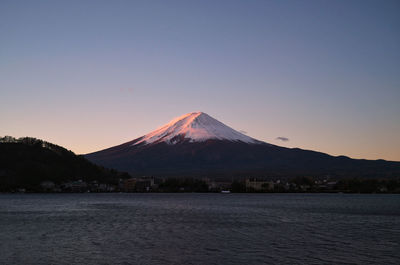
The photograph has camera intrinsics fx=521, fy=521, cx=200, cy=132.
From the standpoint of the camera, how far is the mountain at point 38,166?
467 feet

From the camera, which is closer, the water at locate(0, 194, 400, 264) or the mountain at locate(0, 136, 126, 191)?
the water at locate(0, 194, 400, 264)

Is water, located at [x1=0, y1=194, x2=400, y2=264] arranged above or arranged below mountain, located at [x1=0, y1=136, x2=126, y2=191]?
below

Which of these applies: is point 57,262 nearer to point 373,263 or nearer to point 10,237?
point 10,237

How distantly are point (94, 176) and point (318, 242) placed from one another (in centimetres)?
14586

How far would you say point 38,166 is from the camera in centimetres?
14738

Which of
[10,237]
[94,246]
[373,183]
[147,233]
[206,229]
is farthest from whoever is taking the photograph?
[373,183]

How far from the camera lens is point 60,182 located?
152m

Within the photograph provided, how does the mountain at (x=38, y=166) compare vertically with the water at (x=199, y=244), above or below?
above

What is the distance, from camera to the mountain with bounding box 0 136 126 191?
14225cm

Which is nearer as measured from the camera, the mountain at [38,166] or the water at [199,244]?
the water at [199,244]

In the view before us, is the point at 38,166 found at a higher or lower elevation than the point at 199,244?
higher

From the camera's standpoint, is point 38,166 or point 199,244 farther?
point 38,166

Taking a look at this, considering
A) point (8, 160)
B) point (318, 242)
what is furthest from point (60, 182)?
point (318, 242)

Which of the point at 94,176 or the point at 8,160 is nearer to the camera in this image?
the point at 8,160
